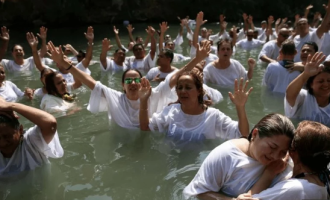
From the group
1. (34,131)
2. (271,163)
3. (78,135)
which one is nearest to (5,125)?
(34,131)

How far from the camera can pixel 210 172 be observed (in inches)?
112

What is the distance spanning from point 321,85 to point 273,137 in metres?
2.52

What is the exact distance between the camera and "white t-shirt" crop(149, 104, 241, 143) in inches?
167

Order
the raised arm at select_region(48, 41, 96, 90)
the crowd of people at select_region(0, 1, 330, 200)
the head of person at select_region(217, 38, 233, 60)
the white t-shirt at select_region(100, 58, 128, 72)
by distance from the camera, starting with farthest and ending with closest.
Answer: the white t-shirt at select_region(100, 58, 128, 72)
the head of person at select_region(217, 38, 233, 60)
the raised arm at select_region(48, 41, 96, 90)
the crowd of people at select_region(0, 1, 330, 200)

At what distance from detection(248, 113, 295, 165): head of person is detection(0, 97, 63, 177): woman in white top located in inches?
78.8

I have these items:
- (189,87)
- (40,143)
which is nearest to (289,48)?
(189,87)

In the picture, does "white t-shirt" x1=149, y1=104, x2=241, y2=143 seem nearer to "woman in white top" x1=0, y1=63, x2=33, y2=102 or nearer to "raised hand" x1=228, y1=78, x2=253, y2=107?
"raised hand" x1=228, y1=78, x2=253, y2=107

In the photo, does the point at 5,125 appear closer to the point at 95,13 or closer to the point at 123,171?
the point at 123,171

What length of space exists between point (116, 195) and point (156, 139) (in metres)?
1.44

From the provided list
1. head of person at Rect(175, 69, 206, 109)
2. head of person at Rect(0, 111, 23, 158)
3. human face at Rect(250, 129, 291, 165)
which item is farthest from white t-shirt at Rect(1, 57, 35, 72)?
human face at Rect(250, 129, 291, 165)

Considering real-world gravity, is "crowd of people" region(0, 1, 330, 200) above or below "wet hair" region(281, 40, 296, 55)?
below

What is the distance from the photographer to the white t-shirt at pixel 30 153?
3568mm

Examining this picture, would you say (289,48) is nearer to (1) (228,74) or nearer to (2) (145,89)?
(1) (228,74)

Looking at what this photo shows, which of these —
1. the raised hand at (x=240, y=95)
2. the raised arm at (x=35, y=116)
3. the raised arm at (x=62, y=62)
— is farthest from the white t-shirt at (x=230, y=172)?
the raised arm at (x=62, y=62)
